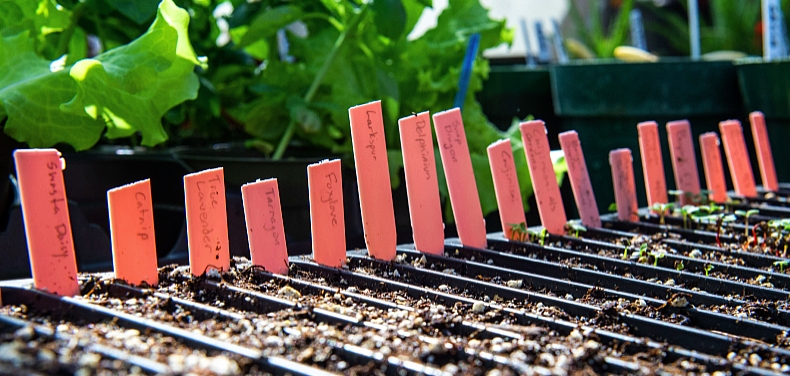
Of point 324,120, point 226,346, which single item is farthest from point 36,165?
A: point 324,120

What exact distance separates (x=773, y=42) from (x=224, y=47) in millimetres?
1612

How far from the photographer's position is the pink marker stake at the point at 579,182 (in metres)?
1.48

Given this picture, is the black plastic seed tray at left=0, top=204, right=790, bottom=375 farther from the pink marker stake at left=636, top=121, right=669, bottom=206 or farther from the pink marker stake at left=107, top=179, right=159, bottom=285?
the pink marker stake at left=636, top=121, right=669, bottom=206

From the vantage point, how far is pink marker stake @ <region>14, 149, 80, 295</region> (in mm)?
905

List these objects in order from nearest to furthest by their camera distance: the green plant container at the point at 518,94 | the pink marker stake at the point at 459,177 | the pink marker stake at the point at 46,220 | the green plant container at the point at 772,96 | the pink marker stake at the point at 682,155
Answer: the pink marker stake at the point at 46,220 → the pink marker stake at the point at 459,177 → the pink marker stake at the point at 682,155 → the green plant container at the point at 772,96 → the green plant container at the point at 518,94

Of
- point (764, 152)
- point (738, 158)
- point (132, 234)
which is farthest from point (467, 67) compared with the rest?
point (132, 234)

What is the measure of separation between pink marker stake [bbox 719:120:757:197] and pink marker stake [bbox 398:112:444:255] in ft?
2.93

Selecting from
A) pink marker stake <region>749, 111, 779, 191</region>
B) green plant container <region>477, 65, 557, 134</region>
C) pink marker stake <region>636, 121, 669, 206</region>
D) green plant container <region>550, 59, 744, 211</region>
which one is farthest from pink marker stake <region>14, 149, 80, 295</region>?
green plant container <region>477, 65, 557, 134</region>

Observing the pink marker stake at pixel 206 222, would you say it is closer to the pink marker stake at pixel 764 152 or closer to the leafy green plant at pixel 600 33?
the pink marker stake at pixel 764 152

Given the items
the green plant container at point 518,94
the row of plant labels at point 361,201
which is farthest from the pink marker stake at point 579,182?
the green plant container at point 518,94

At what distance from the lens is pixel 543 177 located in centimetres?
143

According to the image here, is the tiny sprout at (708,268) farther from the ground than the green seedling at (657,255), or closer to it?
closer to it

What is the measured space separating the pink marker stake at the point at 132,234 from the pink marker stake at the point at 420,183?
417 millimetres

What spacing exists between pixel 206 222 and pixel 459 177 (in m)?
0.45
